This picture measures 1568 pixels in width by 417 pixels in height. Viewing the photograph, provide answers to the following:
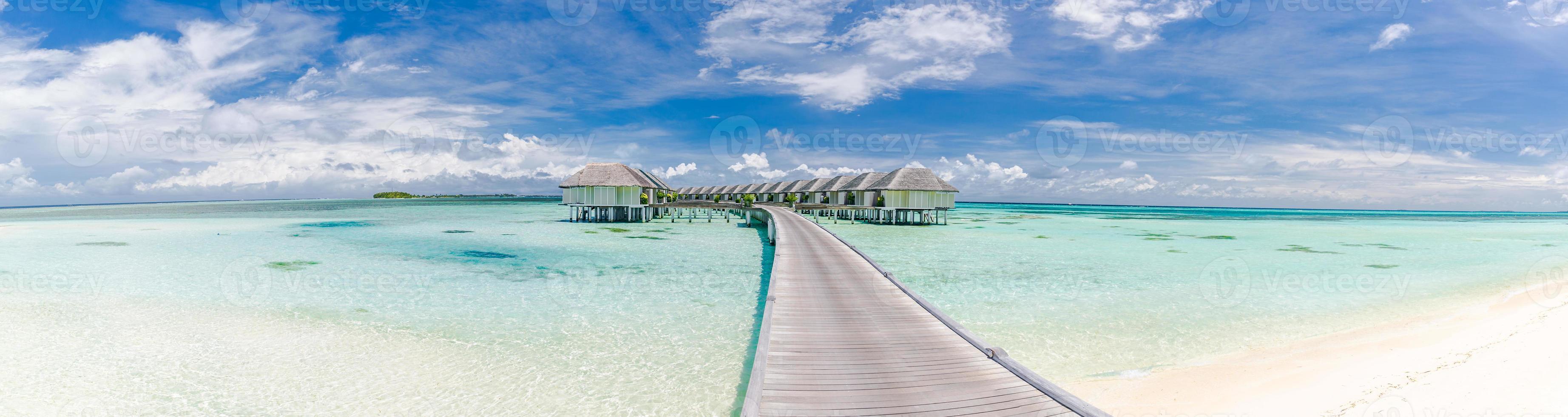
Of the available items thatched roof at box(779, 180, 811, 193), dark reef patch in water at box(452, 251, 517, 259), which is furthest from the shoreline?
thatched roof at box(779, 180, 811, 193)

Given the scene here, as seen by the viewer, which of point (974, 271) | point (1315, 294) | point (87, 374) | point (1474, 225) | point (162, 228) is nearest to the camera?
point (87, 374)

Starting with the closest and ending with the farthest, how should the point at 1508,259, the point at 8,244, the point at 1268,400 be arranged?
1. the point at 1268,400
2. the point at 1508,259
3. the point at 8,244

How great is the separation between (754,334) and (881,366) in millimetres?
3329

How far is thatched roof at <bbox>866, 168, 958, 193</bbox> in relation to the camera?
35250 mm

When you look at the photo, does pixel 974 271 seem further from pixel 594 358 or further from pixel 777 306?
pixel 594 358

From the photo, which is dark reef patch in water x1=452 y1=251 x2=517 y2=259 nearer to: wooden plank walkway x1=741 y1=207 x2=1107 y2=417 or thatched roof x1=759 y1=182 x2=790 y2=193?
wooden plank walkway x1=741 y1=207 x2=1107 y2=417

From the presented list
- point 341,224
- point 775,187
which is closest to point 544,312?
point 341,224

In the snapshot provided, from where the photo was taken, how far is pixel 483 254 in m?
18.6

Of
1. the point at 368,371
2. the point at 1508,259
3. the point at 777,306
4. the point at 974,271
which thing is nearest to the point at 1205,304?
the point at 974,271

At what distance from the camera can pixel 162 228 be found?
3141 centimetres

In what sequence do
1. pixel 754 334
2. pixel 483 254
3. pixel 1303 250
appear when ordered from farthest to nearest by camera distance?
pixel 1303 250 → pixel 483 254 → pixel 754 334

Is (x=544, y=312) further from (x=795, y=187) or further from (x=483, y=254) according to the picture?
(x=795, y=187)

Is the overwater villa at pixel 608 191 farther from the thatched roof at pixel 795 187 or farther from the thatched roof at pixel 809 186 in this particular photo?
the thatched roof at pixel 795 187

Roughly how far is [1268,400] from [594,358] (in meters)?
7.40
